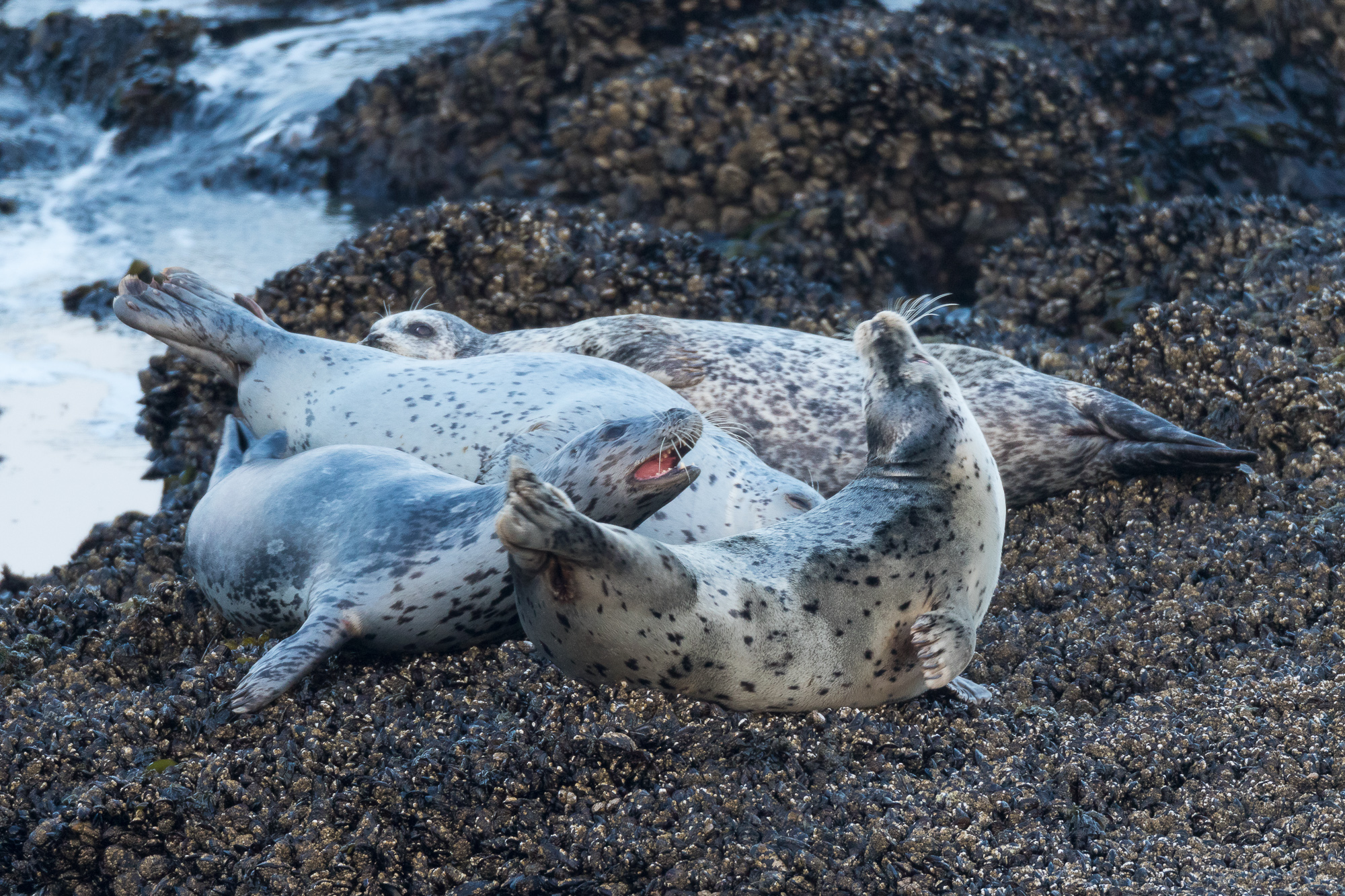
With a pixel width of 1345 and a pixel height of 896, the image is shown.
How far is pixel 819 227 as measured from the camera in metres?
8.26

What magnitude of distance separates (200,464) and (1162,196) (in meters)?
6.76

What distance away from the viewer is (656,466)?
136 inches

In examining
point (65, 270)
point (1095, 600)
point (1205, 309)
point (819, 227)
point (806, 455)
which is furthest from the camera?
point (65, 270)

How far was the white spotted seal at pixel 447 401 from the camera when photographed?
4160 mm

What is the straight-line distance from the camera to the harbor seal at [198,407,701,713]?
11.1 feet

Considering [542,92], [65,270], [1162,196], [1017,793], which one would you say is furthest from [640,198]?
[1017,793]


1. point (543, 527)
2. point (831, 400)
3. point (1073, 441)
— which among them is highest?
point (543, 527)

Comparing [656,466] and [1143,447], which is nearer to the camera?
[656,466]

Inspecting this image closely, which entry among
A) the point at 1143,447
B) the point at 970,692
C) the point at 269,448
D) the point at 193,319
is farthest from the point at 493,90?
the point at 970,692

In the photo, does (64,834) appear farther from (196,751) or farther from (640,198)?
(640,198)

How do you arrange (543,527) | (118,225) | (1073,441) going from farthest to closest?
(118,225)
(1073,441)
(543,527)

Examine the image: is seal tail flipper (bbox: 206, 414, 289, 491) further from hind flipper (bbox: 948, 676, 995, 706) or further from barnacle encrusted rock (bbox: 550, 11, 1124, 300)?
barnacle encrusted rock (bbox: 550, 11, 1124, 300)

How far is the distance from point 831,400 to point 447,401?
1608 millimetres

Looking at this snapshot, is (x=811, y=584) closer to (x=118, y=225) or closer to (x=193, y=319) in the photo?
(x=193, y=319)
